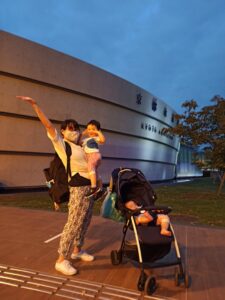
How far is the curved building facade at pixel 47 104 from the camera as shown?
44.8 ft

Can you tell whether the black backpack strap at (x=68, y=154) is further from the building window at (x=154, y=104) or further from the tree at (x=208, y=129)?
the building window at (x=154, y=104)

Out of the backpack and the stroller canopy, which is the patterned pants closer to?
the backpack

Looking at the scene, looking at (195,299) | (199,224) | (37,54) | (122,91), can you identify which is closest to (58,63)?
(37,54)

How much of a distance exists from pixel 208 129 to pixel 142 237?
11402 millimetres

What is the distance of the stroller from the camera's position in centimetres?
377

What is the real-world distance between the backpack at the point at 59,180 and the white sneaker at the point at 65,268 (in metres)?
0.74

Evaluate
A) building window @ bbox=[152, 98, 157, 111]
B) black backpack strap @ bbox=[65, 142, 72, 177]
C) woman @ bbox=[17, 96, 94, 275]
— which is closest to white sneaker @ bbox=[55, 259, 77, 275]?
woman @ bbox=[17, 96, 94, 275]

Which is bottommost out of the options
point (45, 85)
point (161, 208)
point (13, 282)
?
point (13, 282)

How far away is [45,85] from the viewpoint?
14.9m

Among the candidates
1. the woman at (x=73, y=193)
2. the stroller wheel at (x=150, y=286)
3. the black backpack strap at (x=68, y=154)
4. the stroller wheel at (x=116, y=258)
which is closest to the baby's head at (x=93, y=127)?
the woman at (x=73, y=193)

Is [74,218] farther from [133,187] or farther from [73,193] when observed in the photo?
[133,187]

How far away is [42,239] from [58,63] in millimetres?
11125

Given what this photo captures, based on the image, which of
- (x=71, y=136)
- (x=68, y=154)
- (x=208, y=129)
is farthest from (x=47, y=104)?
(x=68, y=154)

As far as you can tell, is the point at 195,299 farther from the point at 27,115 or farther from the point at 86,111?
the point at 86,111
